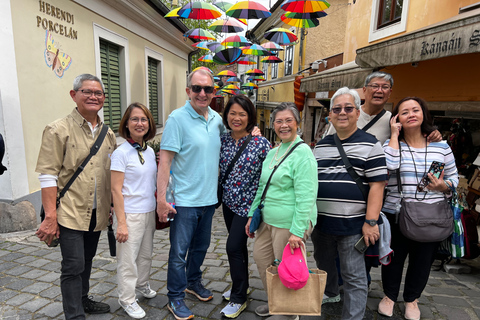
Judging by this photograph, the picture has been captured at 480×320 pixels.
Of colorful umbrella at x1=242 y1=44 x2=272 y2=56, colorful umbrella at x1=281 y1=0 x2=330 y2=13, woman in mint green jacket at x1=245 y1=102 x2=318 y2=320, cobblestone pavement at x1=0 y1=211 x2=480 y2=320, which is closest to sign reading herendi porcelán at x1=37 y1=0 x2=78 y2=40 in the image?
cobblestone pavement at x1=0 y1=211 x2=480 y2=320

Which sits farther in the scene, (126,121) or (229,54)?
(229,54)

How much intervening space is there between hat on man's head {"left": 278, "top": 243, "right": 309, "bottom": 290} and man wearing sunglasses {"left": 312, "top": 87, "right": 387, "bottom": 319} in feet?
1.17

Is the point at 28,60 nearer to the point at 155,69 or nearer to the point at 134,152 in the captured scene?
the point at 134,152

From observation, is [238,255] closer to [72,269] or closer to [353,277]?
[353,277]

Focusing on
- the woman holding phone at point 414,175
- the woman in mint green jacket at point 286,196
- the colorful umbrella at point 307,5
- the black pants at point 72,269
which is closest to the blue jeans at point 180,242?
the woman in mint green jacket at point 286,196

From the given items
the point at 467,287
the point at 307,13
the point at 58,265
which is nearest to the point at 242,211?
the point at 58,265

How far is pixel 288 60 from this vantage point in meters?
16.2

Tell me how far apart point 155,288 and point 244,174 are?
1614 millimetres

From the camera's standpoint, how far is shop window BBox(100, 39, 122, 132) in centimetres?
689

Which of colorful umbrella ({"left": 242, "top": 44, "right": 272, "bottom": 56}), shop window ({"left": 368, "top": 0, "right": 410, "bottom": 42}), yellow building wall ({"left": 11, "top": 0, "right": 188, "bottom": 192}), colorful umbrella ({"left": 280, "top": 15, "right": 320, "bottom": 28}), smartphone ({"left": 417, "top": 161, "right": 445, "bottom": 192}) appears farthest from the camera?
colorful umbrella ({"left": 242, "top": 44, "right": 272, "bottom": 56})

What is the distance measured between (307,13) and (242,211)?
23.0ft

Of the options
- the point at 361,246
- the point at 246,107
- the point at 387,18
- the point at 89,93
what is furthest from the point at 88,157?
the point at 387,18

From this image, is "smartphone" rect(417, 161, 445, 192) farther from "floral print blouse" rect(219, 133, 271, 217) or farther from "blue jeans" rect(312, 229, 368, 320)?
"floral print blouse" rect(219, 133, 271, 217)

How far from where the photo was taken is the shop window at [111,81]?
22.6 ft
